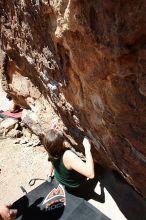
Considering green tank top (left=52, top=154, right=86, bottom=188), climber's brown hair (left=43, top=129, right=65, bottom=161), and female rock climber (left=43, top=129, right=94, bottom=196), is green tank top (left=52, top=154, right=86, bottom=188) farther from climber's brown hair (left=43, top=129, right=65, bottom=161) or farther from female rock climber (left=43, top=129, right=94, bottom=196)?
climber's brown hair (left=43, top=129, right=65, bottom=161)

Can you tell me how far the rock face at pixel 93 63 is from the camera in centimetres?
211

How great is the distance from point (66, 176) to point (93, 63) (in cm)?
209

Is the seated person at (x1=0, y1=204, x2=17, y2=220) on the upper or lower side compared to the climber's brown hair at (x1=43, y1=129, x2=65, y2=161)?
lower

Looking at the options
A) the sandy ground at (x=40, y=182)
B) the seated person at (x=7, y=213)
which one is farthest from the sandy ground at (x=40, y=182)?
the seated person at (x=7, y=213)

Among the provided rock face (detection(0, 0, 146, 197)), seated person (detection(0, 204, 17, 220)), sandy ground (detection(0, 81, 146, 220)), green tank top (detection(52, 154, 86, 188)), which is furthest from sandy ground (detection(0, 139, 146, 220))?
seated person (detection(0, 204, 17, 220))

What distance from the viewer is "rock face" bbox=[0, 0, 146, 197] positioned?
2105mm

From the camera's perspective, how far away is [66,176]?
14.0 feet

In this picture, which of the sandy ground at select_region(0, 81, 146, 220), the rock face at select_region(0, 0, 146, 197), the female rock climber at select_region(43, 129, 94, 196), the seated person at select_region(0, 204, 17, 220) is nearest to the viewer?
the rock face at select_region(0, 0, 146, 197)

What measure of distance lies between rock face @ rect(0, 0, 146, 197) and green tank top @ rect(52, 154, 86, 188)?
1.22 ft

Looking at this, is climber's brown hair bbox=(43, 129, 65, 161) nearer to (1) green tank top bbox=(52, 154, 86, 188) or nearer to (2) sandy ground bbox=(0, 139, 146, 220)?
(1) green tank top bbox=(52, 154, 86, 188)

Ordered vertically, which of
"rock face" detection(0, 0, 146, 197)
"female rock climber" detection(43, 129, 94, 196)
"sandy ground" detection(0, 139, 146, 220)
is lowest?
"sandy ground" detection(0, 139, 146, 220)

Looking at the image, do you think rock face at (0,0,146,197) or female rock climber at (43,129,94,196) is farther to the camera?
female rock climber at (43,129,94,196)

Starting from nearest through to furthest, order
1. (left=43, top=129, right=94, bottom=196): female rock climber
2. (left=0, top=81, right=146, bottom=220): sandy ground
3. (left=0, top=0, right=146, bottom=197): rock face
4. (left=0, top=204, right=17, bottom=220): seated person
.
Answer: (left=0, top=0, right=146, bottom=197): rock face < (left=43, top=129, right=94, bottom=196): female rock climber < (left=0, top=204, right=17, bottom=220): seated person < (left=0, top=81, right=146, bottom=220): sandy ground

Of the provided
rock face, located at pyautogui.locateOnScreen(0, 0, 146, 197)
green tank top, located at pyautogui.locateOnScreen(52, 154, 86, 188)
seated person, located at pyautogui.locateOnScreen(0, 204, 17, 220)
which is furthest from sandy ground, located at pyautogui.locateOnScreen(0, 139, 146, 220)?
seated person, located at pyautogui.locateOnScreen(0, 204, 17, 220)
